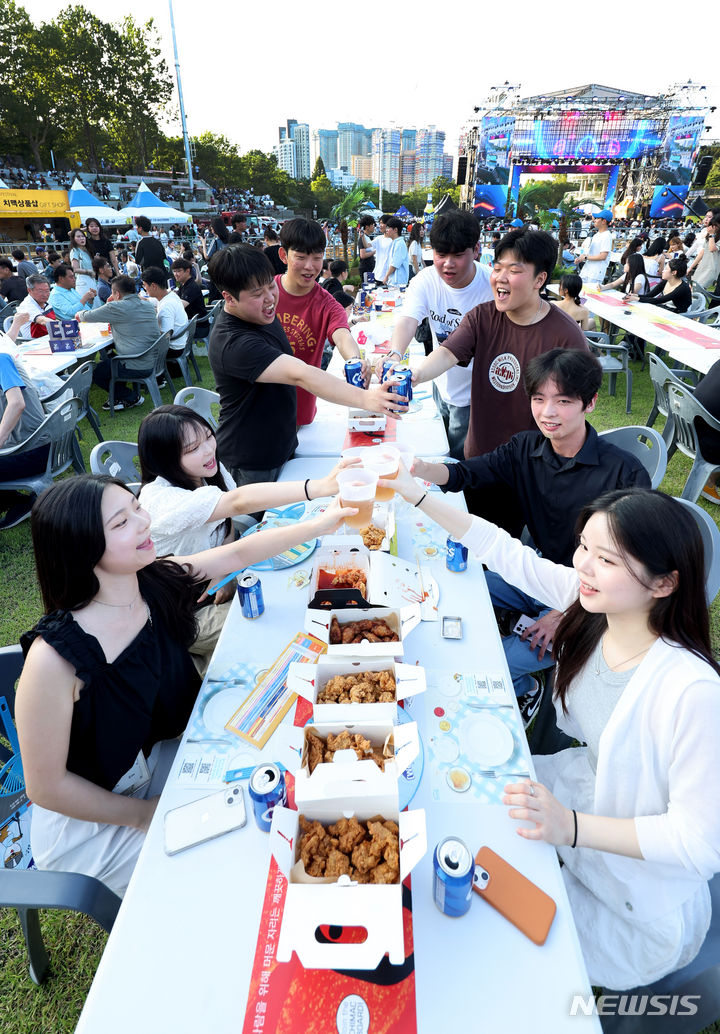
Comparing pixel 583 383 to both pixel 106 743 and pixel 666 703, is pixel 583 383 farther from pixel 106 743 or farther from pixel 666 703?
pixel 106 743

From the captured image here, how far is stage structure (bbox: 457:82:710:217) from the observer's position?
129ft

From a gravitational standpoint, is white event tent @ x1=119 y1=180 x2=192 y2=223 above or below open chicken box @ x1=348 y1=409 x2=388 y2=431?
above

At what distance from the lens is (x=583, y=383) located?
2152 mm

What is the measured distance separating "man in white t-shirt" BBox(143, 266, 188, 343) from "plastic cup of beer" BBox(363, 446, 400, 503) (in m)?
5.29

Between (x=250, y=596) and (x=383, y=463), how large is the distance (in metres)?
0.72

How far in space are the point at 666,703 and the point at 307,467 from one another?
→ 2.31 m

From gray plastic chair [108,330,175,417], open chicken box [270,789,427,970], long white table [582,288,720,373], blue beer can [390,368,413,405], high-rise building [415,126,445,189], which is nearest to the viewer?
open chicken box [270,789,427,970]

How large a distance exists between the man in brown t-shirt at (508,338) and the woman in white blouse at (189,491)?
1.43 metres

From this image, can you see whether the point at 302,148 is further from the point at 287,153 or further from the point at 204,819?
the point at 204,819

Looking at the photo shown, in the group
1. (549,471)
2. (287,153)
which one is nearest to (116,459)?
(549,471)

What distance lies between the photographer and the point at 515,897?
117 centimetres

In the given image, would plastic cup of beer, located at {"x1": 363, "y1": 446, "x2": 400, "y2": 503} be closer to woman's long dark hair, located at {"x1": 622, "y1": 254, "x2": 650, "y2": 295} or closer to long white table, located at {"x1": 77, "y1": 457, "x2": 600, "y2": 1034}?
long white table, located at {"x1": 77, "y1": 457, "x2": 600, "y2": 1034}

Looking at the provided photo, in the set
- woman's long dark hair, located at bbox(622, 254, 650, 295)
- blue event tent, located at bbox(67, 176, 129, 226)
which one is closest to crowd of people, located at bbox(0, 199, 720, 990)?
woman's long dark hair, located at bbox(622, 254, 650, 295)

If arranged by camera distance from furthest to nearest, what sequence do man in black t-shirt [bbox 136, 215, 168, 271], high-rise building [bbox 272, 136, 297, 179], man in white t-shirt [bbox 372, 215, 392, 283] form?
1. high-rise building [bbox 272, 136, 297, 179]
2. man in black t-shirt [bbox 136, 215, 168, 271]
3. man in white t-shirt [bbox 372, 215, 392, 283]
